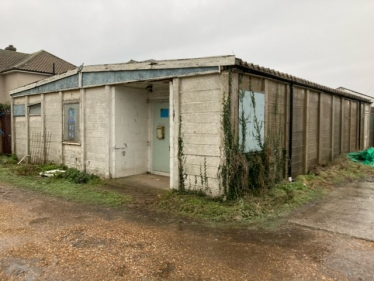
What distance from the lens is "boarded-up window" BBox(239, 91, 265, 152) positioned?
634 centimetres

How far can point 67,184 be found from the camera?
818 cm

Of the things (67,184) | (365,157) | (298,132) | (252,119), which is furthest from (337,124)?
(67,184)

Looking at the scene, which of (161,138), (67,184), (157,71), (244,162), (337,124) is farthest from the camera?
(337,124)

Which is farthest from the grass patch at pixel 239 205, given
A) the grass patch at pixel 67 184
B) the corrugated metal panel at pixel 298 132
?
the corrugated metal panel at pixel 298 132

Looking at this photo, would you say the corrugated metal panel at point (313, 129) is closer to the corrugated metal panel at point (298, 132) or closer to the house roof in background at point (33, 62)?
the corrugated metal panel at point (298, 132)

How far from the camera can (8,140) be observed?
14195mm

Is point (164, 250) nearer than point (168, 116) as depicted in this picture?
Yes

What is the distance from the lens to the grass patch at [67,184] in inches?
267

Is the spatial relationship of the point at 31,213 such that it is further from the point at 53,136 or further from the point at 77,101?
the point at 53,136

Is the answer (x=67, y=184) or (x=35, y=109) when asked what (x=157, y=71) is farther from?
(x=35, y=109)

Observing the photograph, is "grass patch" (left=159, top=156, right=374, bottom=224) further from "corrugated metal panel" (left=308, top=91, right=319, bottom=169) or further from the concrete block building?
"corrugated metal panel" (left=308, top=91, right=319, bottom=169)

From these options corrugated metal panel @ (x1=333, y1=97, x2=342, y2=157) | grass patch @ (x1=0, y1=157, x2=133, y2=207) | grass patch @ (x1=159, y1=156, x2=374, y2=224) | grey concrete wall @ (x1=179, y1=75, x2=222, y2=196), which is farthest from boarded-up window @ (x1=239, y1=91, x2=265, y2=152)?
corrugated metal panel @ (x1=333, y1=97, x2=342, y2=157)

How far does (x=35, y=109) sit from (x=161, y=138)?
5693 millimetres

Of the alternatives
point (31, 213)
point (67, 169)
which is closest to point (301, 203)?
point (31, 213)
